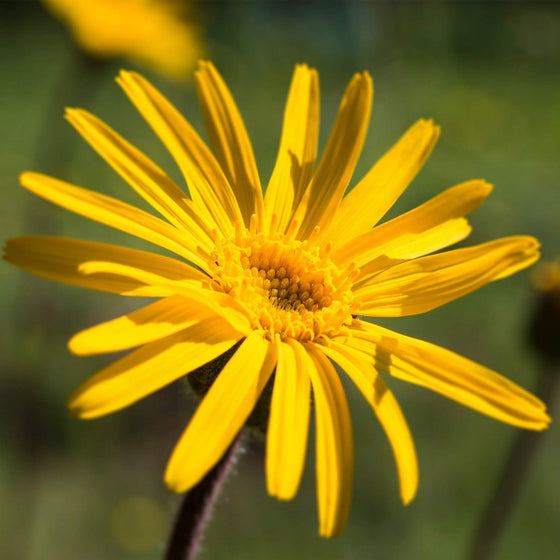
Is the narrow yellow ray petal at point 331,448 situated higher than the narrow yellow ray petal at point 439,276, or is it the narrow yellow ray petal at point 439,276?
the narrow yellow ray petal at point 439,276

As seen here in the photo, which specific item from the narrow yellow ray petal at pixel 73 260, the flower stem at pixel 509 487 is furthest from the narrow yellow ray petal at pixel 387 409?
the flower stem at pixel 509 487

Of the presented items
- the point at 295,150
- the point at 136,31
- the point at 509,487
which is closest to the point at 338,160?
the point at 295,150

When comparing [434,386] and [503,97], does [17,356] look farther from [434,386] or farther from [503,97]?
[503,97]

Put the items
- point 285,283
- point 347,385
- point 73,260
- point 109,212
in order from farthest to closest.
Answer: point 347,385 → point 285,283 → point 109,212 → point 73,260

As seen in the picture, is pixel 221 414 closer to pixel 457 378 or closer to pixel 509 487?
pixel 457 378

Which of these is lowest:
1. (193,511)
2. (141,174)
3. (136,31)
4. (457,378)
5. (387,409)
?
(193,511)

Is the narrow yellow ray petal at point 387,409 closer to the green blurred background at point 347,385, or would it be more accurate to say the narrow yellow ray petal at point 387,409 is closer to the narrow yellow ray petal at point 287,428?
the narrow yellow ray petal at point 287,428
